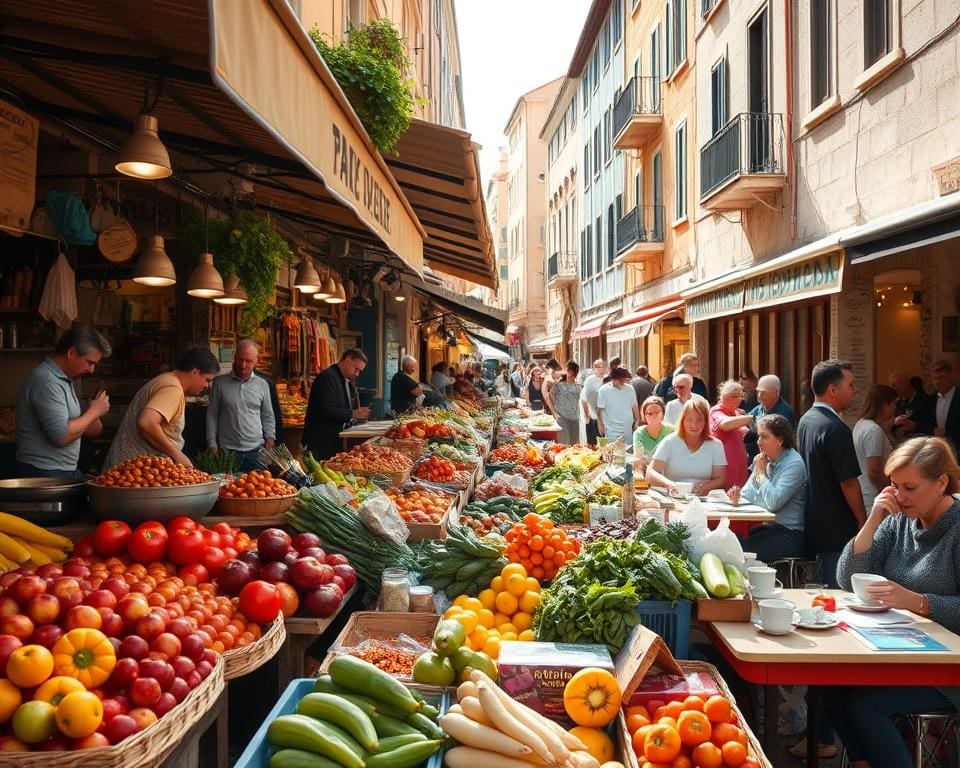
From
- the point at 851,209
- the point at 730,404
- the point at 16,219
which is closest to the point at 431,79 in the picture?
the point at 851,209

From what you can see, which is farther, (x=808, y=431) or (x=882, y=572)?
(x=808, y=431)

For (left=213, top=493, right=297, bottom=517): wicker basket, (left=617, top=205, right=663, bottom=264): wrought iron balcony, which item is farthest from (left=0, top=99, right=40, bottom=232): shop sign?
(left=617, top=205, right=663, bottom=264): wrought iron balcony

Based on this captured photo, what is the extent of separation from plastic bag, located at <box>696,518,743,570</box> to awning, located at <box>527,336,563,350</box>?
36446 mm

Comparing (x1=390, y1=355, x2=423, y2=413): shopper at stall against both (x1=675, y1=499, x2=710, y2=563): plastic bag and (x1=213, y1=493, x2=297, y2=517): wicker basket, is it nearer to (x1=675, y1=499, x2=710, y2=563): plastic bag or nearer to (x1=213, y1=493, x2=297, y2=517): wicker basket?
(x1=213, y1=493, x2=297, y2=517): wicker basket

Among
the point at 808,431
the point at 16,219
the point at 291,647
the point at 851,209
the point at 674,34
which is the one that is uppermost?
the point at 674,34

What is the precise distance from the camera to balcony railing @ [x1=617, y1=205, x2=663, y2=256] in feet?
70.0

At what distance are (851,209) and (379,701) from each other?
32.5 feet

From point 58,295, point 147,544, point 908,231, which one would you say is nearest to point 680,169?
point 908,231

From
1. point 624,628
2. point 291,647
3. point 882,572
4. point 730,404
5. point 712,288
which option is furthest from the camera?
point 712,288

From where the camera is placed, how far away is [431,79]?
25.5 meters

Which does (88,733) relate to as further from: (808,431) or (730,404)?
(730,404)

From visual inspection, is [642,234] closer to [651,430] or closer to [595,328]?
[595,328]

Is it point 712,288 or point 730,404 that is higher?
point 712,288

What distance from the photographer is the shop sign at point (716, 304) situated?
12867 mm
